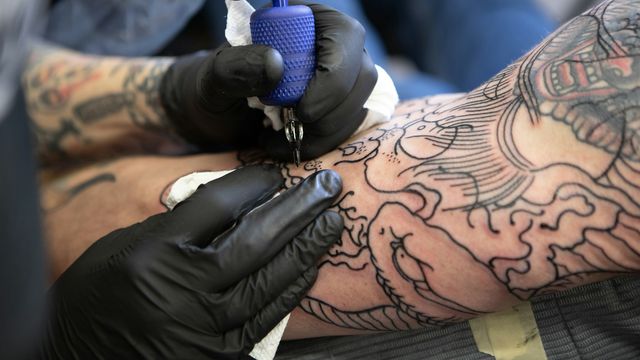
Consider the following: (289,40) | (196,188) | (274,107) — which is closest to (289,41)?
(289,40)

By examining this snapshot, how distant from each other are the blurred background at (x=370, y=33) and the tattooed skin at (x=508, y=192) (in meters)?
0.79

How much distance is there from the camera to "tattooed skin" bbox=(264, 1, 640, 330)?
0.81 meters

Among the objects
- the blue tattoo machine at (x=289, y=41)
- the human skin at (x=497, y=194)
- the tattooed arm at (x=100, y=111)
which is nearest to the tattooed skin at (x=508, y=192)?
the human skin at (x=497, y=194)

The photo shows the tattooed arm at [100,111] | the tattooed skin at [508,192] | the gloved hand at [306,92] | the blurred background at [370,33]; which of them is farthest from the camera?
the blurred background at [370,33]

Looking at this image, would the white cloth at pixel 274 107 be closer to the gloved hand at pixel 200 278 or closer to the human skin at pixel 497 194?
the human skin at pixel 497 194

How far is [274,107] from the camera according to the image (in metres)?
1.02

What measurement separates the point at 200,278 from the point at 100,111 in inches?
30.0

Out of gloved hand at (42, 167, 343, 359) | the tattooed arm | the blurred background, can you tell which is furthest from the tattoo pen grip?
the blurred background

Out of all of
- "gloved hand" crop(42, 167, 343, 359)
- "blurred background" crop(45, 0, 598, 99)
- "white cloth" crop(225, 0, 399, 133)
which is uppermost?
"white cloth" crop(225, 0, 399, 133)

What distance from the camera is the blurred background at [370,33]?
172 cm

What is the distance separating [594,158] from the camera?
0.81 metres

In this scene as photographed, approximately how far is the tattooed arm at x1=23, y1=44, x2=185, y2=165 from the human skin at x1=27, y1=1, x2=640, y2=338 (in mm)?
587

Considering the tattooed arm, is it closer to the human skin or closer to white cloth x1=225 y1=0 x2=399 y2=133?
white cloth x1=225 y1=0 x2=399 y2=133

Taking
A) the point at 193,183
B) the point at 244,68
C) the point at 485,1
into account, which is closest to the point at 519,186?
the point at 244,68
